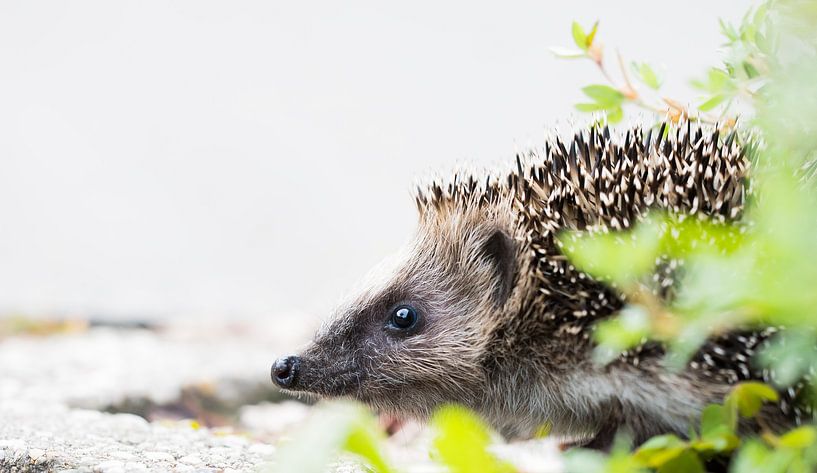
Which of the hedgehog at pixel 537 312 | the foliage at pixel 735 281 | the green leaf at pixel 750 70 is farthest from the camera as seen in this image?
the green leaf at pixel 750 70

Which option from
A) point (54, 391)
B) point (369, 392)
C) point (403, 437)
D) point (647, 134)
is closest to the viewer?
point (647, 134)

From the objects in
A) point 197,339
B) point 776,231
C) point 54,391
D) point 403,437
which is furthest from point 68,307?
point 776,231

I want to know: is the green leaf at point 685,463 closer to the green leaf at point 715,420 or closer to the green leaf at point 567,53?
the green leaf at point 715,420

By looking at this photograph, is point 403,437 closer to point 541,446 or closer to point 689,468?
point 541,446

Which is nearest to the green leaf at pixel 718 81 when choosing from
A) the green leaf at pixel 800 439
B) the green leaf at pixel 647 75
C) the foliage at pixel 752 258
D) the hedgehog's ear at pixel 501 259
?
the foliage at pixel 752 258

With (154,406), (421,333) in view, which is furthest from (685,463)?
(154,406)

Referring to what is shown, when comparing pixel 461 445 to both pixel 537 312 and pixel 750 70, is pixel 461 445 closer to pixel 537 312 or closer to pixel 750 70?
pixel 537 312

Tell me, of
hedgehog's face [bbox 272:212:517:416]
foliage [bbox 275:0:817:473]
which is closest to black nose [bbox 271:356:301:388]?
hedgehog's face [bbox 272:212:517:416]
